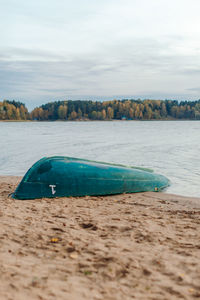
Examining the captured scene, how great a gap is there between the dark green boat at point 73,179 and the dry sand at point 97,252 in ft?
3.08

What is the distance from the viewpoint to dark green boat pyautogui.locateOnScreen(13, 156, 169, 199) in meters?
7.93

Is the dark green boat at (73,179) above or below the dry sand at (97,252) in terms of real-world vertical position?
above

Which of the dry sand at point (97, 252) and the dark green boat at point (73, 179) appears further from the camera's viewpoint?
the dark green boat at point (73, 179)

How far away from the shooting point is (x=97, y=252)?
4273mm

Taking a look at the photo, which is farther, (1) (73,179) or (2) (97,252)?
(1) (73,179)

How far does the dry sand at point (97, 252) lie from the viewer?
330 cm

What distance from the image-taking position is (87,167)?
8383 millimetres

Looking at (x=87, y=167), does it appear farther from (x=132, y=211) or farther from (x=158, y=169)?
(x=158, y=169)

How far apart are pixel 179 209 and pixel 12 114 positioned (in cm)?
13174

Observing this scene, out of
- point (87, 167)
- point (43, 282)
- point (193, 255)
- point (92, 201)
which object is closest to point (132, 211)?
point (92, 201)

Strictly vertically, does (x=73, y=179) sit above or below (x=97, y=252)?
above

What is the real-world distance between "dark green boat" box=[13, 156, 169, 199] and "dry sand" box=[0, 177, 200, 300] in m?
0.94

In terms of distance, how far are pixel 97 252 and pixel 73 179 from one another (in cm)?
400

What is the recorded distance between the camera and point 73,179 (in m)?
8.16
